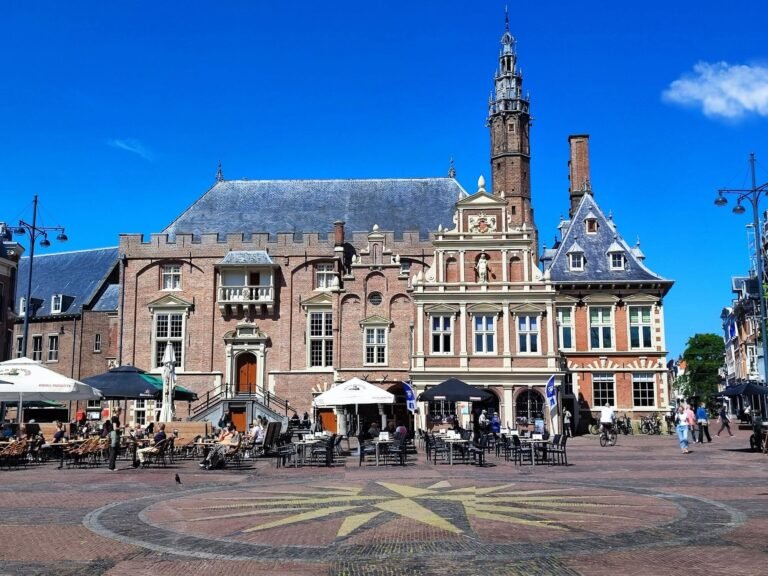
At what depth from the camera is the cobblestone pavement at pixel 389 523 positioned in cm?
897

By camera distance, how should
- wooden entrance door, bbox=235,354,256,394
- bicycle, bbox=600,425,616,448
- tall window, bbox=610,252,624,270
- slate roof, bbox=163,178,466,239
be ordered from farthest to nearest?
slate roof, bbox=163,178,466,239
tall window, bbox=610,252,624,270
wooden entrance door, bbox=235,354,256,394
bicycle, bbox=600,425,616,448

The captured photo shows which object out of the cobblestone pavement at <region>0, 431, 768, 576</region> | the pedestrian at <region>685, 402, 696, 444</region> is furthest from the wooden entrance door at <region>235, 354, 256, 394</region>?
the cobblestone pavement at <region>0, 431, 768, 576</region>

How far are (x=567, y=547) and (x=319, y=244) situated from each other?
1425 inches

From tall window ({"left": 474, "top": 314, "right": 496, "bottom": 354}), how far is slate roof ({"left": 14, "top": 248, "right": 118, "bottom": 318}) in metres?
26.0

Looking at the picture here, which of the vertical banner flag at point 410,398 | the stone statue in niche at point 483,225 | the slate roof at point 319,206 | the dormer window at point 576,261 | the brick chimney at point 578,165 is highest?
the brick chimney at point 578,165

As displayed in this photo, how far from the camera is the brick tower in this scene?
→ 47938 millimetres

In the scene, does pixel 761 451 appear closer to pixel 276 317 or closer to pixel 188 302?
pixel 276 317

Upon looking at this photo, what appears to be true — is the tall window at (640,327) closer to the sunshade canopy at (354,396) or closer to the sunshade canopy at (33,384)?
the sunshade canopy at (354,396)

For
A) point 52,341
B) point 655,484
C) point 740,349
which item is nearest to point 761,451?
point 655,484

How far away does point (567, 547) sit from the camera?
9734 mm

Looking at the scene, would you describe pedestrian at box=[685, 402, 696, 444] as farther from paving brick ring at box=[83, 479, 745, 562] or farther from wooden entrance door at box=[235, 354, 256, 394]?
wooden entrance door at box=[235, 354, 256, 394]

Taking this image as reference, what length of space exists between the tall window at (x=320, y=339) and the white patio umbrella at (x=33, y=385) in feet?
65.2

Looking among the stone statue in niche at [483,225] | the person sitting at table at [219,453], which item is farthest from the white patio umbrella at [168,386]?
the stone statue in niche at [483,225]

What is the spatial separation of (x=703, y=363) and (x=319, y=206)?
62.2 metres
